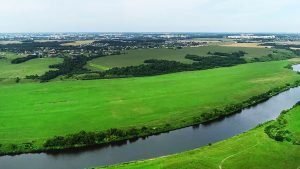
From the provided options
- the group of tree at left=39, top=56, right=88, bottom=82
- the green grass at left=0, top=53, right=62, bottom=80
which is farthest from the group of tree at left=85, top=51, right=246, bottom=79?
the green grass at left=0, top=53, right=62, bottom=80

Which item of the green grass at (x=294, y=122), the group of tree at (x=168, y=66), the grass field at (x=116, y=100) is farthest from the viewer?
the group of tree at (x=168, y=66)

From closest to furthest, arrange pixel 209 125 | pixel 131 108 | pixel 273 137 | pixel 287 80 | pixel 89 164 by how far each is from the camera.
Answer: pixel 89 164
pixel 273 137
pixel 209 125
pixel 131 108
pixel 287 80

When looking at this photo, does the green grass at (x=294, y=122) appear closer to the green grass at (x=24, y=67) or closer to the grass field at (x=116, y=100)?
the grass field at (x=116, y=100)

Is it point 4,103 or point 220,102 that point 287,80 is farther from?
point 4,103

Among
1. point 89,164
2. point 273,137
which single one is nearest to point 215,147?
point 273,137

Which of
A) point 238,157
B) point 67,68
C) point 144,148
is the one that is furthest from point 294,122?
point 67,68

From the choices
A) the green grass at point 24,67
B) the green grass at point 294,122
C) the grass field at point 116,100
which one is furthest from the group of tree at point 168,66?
the green grass at point 294,122
